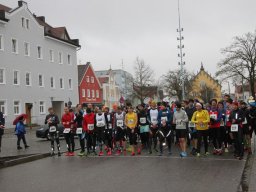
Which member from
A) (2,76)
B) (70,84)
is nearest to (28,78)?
(2,76)

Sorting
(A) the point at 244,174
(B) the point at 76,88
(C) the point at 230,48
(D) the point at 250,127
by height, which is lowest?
(A) the point at 244,174

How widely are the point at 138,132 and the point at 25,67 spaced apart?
33.7 m

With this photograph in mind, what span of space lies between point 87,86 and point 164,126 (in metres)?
55.9

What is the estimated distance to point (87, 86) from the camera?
69938mm

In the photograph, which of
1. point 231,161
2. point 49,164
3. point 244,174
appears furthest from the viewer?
point 49,164

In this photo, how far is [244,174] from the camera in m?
10.5

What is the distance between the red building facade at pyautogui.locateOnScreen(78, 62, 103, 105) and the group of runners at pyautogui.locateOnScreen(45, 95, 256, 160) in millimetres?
50615

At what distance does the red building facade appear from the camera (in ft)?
223

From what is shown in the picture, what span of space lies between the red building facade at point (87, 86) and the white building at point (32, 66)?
819 cm

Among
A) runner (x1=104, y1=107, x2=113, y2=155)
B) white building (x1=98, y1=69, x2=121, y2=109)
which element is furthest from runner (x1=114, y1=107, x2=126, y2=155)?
white building (x1=98, y1=69, x2=121, y2=109)

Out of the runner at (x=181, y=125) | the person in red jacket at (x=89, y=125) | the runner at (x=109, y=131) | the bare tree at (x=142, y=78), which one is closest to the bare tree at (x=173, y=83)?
the bare tree at (x=142, y=78)

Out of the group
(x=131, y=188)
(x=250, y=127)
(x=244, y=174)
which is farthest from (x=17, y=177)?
(x=250, y=127)

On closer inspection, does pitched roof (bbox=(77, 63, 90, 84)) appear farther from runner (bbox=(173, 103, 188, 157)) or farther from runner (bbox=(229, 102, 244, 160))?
runner (bbox=(229, 102, 244, 160))

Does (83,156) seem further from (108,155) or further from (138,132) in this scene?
(138,132)
